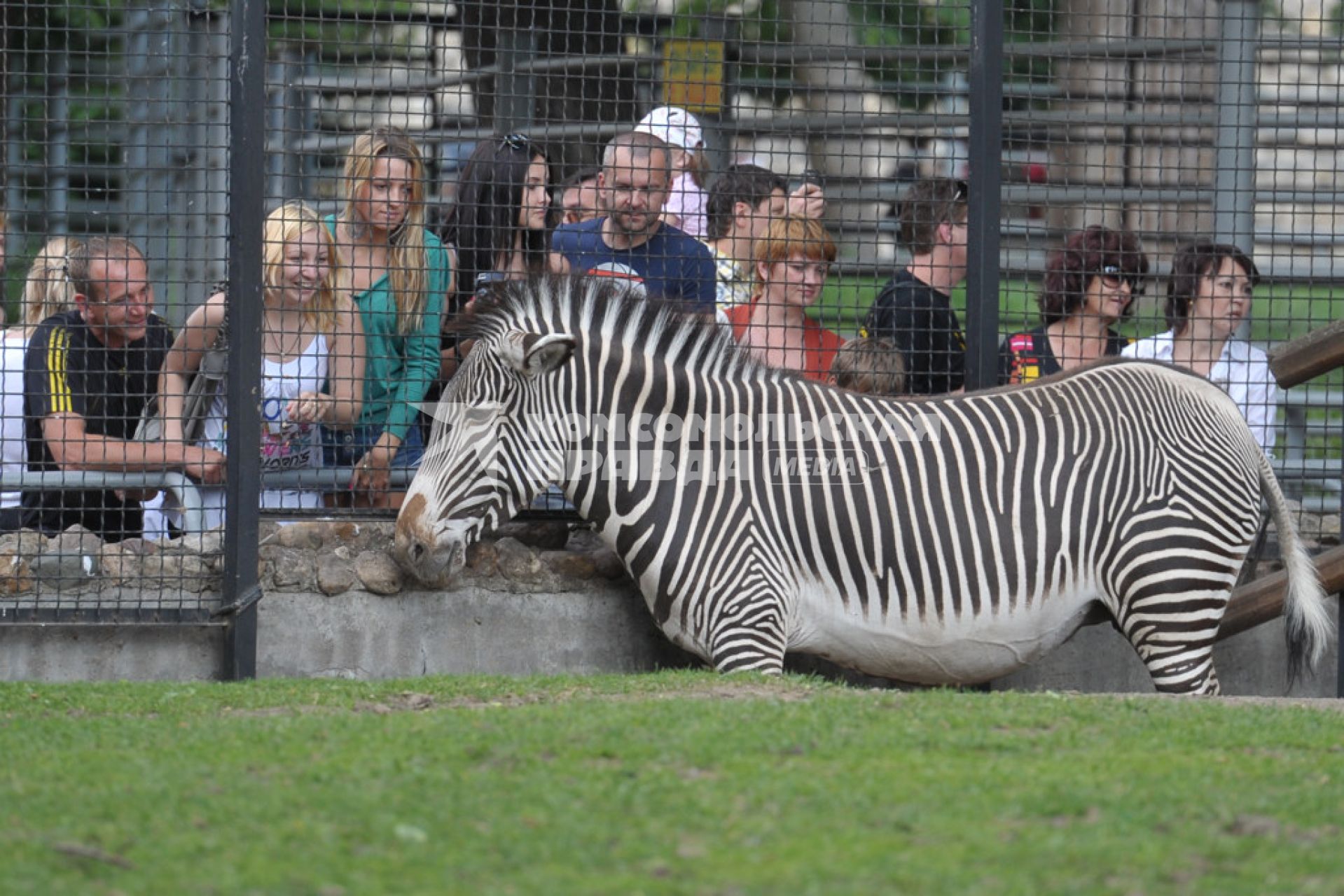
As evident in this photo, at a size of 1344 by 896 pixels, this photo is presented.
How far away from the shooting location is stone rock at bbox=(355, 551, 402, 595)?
6.94m

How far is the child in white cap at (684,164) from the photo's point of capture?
25.9ft

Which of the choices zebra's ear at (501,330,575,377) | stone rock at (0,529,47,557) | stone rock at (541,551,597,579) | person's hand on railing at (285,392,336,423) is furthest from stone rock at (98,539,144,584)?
zebra's ear at (501,330,575,377)

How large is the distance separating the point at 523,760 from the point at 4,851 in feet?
4.34

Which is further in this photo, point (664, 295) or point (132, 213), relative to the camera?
point (664, 295)

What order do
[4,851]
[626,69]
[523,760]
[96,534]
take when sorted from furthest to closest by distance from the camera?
1. [626,69]
2. [96,534]
3. [523,760]
4. [4,851]

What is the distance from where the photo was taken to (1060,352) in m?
7.95

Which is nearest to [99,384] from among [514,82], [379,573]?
[379,573]

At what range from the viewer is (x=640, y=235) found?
7.52 metres

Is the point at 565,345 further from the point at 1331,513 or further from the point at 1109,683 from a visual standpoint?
the point at 1331,513

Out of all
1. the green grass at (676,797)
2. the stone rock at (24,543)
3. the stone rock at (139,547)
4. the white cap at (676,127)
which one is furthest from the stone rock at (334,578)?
the white cap at (676,127)

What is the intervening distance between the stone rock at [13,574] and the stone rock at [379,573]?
139cm

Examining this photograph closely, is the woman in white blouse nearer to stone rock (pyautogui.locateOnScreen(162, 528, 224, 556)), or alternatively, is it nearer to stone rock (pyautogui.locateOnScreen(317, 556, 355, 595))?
stone rock (pyautogui.locateOnScreen(317, 556, 355, 595))

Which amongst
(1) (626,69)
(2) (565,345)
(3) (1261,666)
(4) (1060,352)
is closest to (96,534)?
(2) (565,345)

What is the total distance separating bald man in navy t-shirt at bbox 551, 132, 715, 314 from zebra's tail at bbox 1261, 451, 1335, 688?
8.64ft
